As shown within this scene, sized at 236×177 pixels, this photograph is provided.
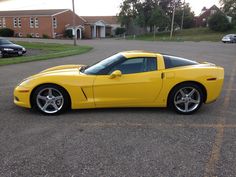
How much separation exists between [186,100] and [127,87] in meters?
1.20

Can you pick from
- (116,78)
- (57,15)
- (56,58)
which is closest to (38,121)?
(116,78)

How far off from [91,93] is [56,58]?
12.4m

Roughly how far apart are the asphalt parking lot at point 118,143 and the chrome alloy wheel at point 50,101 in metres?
0.19

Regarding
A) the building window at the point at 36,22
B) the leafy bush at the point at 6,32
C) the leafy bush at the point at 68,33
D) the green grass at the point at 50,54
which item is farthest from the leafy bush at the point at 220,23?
the green grass at the point at 50,54

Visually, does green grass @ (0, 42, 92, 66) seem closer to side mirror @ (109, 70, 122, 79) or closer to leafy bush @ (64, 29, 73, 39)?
side mirror @ (109, 70, 122, 79)

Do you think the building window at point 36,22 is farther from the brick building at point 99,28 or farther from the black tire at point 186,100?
the black tire at point 186,100

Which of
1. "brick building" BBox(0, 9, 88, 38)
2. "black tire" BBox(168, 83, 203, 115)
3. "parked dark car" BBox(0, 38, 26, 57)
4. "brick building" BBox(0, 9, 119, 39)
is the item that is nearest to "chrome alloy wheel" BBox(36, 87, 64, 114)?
"black tire" BBox(168, 83, 203, 115)

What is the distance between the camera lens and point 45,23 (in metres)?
59.7

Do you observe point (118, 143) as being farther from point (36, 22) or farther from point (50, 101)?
point (36, 22)

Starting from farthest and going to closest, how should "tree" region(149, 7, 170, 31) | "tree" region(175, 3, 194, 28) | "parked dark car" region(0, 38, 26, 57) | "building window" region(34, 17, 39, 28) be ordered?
1. "tree" region(175, 3, 194, 28)
2. "tree" region(149, 7, 170, 31)
3. "building window" region(34, 17, 39, 28)
4. "parked dark car" region(0, 38, 26, 57)

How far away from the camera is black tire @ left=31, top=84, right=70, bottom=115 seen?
233 inches

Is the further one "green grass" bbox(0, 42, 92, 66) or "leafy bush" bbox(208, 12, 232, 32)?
"leafy bush" bbox(208, 12, 232, 32)

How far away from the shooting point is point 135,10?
232ft

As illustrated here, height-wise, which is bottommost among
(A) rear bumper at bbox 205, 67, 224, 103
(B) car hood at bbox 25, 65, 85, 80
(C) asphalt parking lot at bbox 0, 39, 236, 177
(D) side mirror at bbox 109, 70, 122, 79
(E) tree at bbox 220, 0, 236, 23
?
(C) asphalt parking lot at bbox 0, 39, 236, 177
